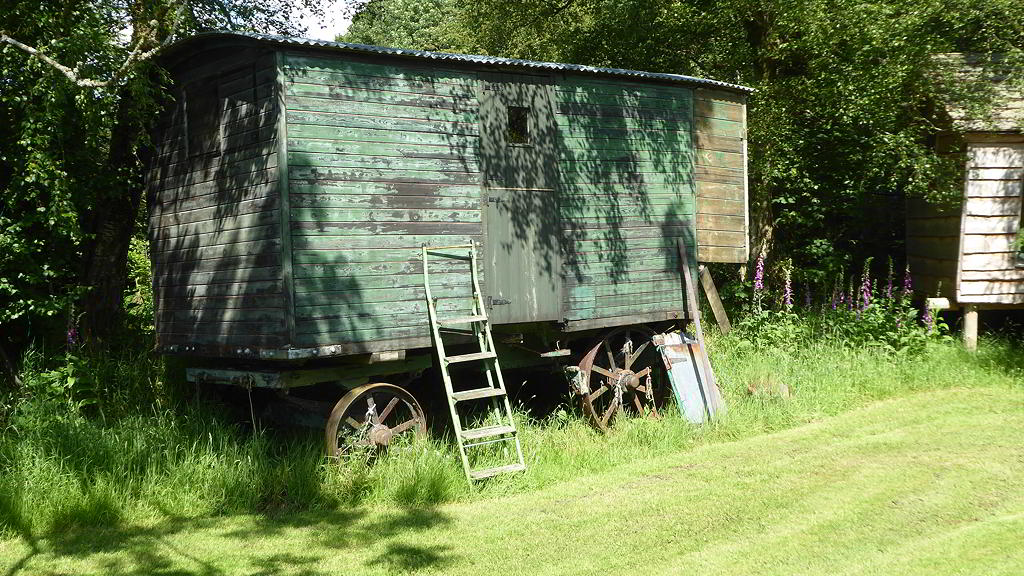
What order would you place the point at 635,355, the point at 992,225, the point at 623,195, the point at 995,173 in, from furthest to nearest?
the point at 992,225, the point at 995,173, the point at 635,355, the point at 623,195

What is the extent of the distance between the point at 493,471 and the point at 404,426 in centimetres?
109

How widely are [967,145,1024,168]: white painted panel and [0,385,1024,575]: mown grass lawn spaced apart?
5501 mm

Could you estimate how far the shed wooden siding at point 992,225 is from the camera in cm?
1320

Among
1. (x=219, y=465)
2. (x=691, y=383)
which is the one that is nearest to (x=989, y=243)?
(x=691, y=383)

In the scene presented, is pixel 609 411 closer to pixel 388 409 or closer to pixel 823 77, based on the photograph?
pixel 388 409

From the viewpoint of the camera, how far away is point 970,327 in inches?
531

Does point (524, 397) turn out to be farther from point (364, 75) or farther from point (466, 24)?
point (466, 24)

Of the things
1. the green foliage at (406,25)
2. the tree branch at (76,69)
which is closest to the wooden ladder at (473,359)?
the tree branch at (76,69)

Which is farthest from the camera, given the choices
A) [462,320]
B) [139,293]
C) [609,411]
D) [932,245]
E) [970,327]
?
[932,245]

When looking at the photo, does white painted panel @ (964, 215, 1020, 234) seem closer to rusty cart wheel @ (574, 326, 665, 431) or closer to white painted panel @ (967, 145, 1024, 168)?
white painted panel @ (967, 145, 1024, 168)

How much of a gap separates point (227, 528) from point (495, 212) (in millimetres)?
4252

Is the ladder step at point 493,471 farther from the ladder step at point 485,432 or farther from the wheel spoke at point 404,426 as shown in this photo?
the wheel spoke at point 404,426

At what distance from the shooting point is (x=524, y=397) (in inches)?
504

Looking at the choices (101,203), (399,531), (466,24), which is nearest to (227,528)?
(399,531)
